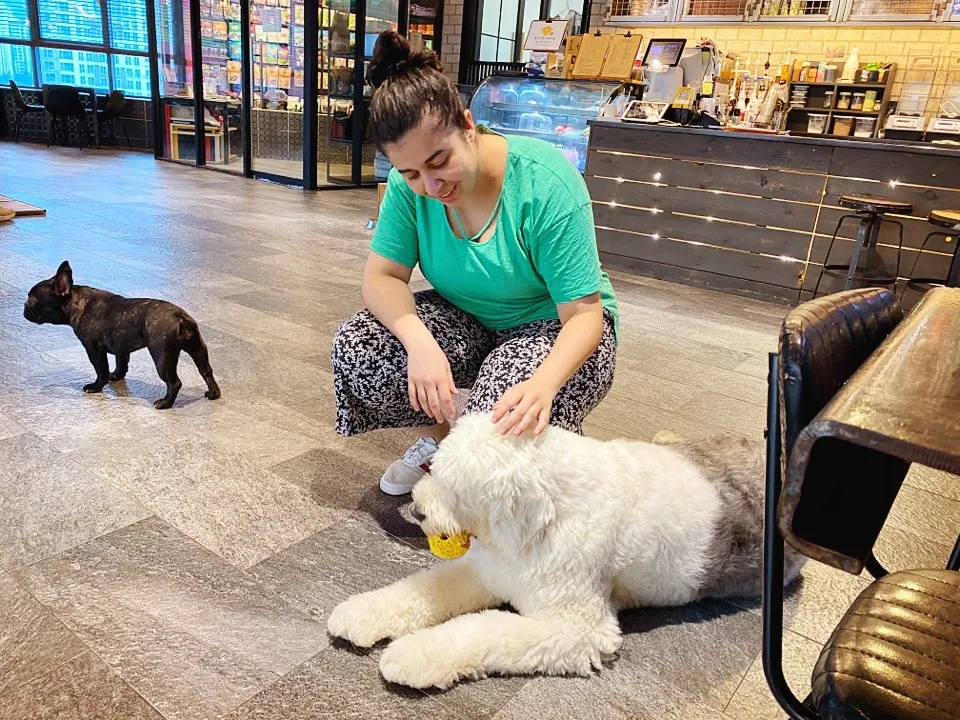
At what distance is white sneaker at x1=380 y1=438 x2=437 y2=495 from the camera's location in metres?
1.99

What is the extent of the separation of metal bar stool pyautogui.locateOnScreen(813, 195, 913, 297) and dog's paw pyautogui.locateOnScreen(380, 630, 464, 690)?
414cm

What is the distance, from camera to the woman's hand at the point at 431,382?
1.57 m

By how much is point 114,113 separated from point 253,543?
1227cm

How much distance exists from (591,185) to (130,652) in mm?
5027

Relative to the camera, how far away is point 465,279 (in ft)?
5.80

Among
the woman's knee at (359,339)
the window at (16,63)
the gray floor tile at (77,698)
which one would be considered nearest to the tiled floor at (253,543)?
the gray floor tile at (77,698)

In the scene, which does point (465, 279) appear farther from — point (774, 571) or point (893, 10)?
point (893, 10)

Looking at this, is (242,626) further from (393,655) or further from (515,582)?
Result: (515,582)

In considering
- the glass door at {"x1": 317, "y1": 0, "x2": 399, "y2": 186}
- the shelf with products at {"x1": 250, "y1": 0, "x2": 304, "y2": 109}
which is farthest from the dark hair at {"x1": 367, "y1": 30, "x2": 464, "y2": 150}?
the shelf with products at {"x1": 250, "y1": 0, "x2": 304, "y2": 109}

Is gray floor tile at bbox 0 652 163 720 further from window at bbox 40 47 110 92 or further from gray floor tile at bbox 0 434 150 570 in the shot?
window at bbox 40 47 110 92

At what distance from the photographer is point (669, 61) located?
6.03 metres

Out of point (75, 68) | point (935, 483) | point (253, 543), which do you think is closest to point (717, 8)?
point (935, 483)

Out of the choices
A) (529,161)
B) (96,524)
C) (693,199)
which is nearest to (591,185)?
→ (693,199)

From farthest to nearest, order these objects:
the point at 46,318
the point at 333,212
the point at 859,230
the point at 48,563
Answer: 1. the point at 333,212
2. the point at 859,230
3. the point at 46,318
4. the point at 48,563
